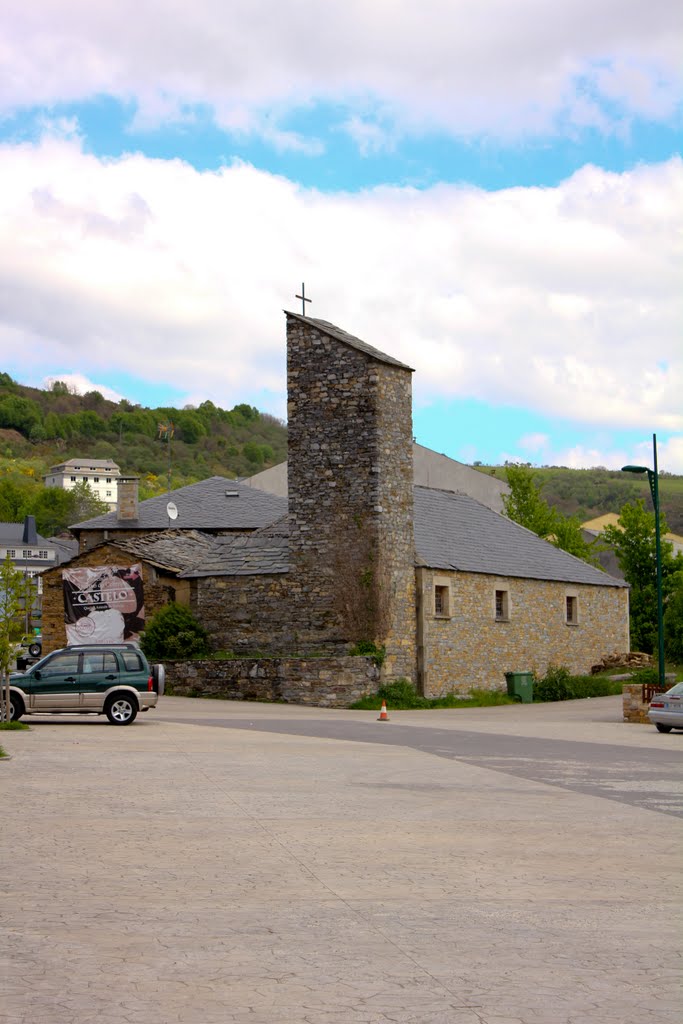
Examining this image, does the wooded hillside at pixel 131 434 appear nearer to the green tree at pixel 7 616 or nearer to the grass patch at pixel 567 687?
the grass patch at pixel 567 687

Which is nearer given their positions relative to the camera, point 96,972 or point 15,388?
point 96,972

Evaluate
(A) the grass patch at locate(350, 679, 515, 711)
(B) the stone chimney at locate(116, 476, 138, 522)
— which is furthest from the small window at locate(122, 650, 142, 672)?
(B) the stone chimney at locate(116, 476, 138, 522)

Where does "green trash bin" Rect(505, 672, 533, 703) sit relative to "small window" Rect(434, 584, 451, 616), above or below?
below

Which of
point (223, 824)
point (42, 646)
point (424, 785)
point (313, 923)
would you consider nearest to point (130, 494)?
point (42, 646)

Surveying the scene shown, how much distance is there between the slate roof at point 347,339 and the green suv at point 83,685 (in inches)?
578

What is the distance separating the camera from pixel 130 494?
5228cm

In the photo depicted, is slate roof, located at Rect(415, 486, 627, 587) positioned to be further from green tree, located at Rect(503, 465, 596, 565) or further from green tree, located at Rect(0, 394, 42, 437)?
green tree, located at Rect(0, 394, 42, 437)

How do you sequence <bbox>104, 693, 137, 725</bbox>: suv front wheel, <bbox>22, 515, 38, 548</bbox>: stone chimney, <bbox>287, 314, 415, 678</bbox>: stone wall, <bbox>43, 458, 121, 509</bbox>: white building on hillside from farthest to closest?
<bbox>43, 458, 121, 509</bbox>: white building on hillside < <bbox>22, 515, 38, 548</bbox>: stone chimney < <bbox>287, 314, 415, 678</bbox>: stone wall < <bbox>104, 693, 137, 725</bbox>: suv front wheel

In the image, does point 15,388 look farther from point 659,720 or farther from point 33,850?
point 33,850

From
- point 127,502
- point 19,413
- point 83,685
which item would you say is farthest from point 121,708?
point 19,413

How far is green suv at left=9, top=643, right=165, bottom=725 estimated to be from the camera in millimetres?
26031

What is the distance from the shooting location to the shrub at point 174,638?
39.6 meters

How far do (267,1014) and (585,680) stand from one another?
38847 millimetres

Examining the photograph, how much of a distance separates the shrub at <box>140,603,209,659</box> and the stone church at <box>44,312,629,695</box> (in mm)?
511
